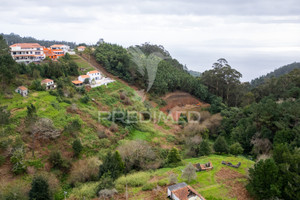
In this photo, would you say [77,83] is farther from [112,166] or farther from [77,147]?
[112,166]

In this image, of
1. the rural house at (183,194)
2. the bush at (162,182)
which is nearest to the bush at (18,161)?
the bush at (162,182)

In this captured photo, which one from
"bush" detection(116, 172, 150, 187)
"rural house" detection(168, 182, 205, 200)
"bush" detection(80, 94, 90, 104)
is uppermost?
"bush" detection(80, 94, 90, 104)

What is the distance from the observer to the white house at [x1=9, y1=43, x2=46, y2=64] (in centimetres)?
3062

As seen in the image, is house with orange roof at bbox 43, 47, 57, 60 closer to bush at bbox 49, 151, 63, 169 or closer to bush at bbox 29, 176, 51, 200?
bush at bbox 49, 151, 63, 169

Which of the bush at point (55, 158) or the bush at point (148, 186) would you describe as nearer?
the bush at point (148, 186)

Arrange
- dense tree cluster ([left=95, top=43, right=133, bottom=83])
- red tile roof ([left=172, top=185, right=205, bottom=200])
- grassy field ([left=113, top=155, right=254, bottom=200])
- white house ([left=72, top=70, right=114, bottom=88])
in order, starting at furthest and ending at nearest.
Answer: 1. dense tree cluster ([left=95, top=43, right=133, bottom=83])
2. white house ([left=72, top=70, right=114, bottom=88])
3. grassy field ([left=113, top=155, right=254, bottom=200])
4. red tile roof ([left=172, top=185, right=205, bottom=200])

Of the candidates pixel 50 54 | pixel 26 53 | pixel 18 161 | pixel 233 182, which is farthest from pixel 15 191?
pixel 50 54

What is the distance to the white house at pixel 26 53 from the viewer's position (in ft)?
100

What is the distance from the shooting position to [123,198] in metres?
11.5

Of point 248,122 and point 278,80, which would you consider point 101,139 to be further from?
point 278,80

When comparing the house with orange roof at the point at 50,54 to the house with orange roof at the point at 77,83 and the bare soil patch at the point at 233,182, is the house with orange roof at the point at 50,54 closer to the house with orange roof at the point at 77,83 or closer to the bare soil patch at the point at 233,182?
the house with orange roof at the point at 77,83

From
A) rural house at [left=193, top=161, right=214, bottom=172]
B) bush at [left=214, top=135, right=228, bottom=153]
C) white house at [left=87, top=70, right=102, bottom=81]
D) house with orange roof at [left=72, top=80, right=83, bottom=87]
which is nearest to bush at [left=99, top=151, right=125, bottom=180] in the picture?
rural house at [left=193, top=161, right=214, bottom=172]

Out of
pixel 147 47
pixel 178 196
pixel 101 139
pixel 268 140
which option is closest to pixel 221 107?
pixel 268 140

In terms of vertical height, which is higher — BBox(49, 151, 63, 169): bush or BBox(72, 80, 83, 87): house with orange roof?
BBox(72, 80, 83, 87): house with orange roof
